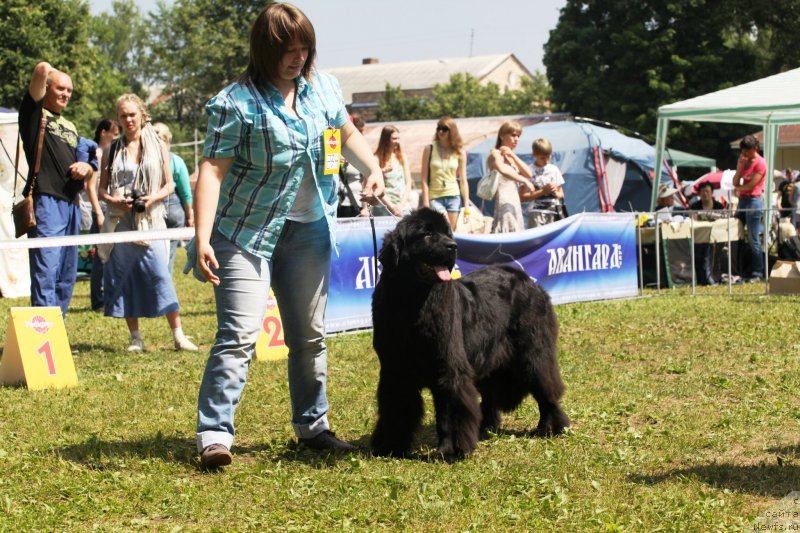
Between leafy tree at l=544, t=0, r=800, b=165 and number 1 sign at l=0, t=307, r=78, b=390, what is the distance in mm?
34727

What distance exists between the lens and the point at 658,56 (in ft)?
131

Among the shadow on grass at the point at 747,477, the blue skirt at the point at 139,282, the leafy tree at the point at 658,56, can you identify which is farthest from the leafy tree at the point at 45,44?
the shadow on grass at the point at 747,477

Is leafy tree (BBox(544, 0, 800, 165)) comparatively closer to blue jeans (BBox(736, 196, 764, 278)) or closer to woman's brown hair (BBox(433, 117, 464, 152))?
blue jeans (BBox(736, 196, 764, 278))

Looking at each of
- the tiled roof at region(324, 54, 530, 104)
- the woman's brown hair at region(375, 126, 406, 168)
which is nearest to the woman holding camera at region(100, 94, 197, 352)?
the woman's brown hair at region(375, 126, 406, 168)

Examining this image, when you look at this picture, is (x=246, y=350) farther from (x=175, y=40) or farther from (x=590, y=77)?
(x=175, y=40)

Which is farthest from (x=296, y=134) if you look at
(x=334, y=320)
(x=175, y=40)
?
(x=175, y=40)

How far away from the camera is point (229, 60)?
62.6 meters

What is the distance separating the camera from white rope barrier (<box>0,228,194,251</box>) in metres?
6.72

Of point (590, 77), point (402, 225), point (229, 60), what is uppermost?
point (229, 60)

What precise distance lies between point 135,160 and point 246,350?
381 centimetres

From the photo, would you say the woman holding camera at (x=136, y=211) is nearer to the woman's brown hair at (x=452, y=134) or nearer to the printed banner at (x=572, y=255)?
the printed banner at (x=572, y=255)

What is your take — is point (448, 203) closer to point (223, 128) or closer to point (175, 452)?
point (175, 452)

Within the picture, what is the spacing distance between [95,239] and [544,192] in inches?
225

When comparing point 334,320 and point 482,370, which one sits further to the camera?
point 334,320
